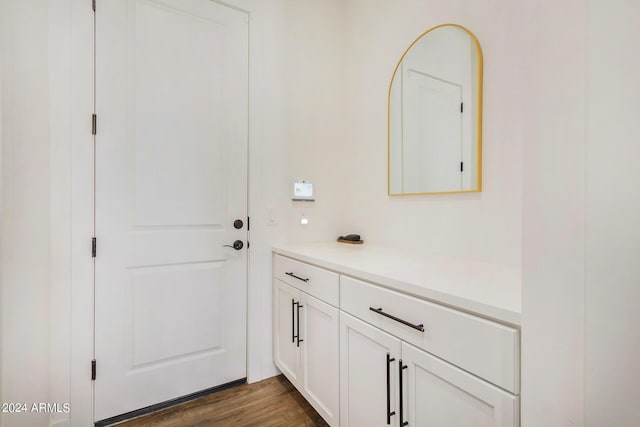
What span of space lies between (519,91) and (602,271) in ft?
3.20

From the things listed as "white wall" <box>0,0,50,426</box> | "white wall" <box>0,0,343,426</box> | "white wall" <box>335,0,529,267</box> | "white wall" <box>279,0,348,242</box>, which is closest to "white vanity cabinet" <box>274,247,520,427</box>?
"white wall" <box>335,0,529,267</box>

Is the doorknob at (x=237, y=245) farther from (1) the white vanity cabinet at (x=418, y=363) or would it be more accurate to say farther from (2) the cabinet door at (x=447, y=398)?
(2) the cabinet door at (x=447, y=398)

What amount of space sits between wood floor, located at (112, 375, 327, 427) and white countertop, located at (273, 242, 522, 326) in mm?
842

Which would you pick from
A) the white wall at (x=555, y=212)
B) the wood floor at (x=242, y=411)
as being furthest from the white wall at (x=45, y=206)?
the white wall at (x=555, y=212)

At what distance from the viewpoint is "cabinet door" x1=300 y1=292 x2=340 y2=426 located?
4.36ft

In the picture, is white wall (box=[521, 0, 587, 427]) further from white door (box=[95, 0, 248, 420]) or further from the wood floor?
white door (box=[95, 0, 248, 420])

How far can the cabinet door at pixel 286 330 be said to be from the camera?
1.65 m

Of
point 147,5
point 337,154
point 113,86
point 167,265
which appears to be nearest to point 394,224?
point 337,154

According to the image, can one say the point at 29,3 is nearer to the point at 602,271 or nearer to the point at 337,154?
the point at 337,154

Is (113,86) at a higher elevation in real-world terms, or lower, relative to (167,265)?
higher

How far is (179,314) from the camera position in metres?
1.67

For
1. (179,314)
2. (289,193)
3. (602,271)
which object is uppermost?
(289,193)

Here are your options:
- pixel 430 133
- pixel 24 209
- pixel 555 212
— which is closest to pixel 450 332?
pixel 555 212

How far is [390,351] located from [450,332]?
283mm
